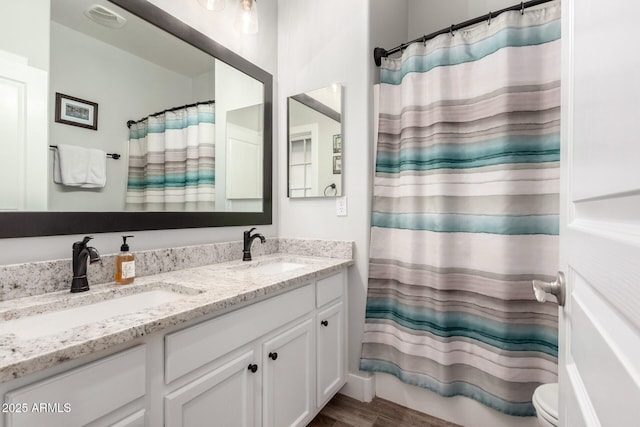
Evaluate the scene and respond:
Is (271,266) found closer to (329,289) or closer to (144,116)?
(329,289)

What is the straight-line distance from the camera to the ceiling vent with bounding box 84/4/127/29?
1242mm

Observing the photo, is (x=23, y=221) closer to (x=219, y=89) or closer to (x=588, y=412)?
(x=219, y=89)

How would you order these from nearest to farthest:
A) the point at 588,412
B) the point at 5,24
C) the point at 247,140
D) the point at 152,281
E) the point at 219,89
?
1. the point at 588,412
2. the point at 5,24
3. the point at 152,281
4. the point at 219,89
5. the point at 247,140

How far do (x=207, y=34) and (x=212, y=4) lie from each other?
0.49ft

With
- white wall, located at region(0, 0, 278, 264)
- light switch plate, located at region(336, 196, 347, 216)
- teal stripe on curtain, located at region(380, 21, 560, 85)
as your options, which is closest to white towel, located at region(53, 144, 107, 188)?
white wall, located at region(0, 0, 278, 264)

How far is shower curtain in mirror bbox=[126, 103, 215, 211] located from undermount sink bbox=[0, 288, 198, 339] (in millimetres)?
419

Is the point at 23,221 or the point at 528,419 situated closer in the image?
the point at 23,221

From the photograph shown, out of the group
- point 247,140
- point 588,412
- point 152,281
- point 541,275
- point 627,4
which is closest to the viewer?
point 627,4

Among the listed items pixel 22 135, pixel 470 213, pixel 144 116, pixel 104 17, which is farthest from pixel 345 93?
pixel 22 135

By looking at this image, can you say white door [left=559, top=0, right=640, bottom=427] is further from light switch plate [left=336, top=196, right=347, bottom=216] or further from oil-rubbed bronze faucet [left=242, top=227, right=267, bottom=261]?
oil-rubbed bronze faucet [left=242, top=227, right=267, bottom=261]

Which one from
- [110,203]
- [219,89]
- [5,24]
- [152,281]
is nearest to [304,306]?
[152,281]

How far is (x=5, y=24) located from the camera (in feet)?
3.37

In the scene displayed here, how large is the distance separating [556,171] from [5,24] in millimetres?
2208

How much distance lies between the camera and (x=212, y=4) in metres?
1.63
